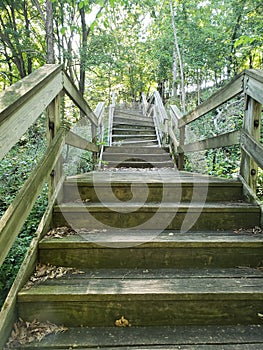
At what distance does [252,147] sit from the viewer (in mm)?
2018

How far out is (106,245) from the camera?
5.68ft

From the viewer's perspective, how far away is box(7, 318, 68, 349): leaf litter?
1.30 meters

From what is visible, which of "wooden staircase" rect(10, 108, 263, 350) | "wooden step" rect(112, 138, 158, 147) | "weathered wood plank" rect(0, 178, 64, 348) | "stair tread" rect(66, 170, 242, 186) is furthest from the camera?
"wooden step" rect(112, 138, 158, 147)

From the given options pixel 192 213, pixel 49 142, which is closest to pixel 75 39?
pixel 49 142

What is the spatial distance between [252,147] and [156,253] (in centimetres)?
103

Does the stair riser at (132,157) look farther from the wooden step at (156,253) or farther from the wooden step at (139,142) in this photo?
the wooden step at (156,253)

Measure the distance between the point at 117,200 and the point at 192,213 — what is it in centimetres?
61

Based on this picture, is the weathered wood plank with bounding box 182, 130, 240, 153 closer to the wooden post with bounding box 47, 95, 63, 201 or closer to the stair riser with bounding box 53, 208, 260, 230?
the stair riser with bounding box 53, 208, 260, 230

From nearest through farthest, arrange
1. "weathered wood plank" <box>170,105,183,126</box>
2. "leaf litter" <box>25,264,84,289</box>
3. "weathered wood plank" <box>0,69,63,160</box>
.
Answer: "weathered wood plank" <box>0,69,63,160</box> < "leaf litter" <box>25,264,84,289</box> < "weathered wood plank" <box>170,105,183,126</box>

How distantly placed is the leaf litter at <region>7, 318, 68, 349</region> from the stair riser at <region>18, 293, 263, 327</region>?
0.10ft

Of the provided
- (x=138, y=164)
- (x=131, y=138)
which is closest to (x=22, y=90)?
(x=138, y=164)

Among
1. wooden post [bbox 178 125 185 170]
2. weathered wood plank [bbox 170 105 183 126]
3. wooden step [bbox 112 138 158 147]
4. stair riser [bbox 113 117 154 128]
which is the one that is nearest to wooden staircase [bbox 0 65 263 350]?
wooden post [bbox 178 125 185 170]

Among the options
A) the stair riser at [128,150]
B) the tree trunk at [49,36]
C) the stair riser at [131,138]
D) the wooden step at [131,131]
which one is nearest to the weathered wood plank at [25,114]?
the stair riser at [128,150]

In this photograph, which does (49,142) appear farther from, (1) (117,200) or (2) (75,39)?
(2) (75,39)
